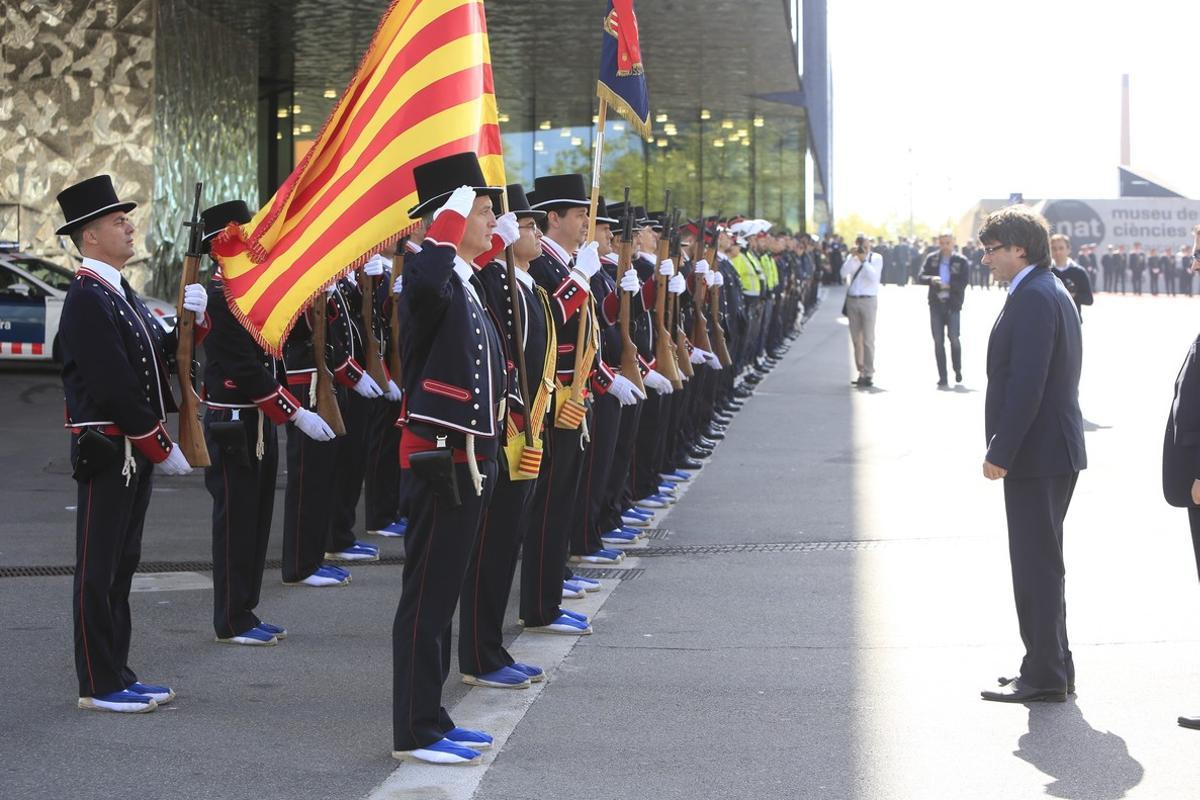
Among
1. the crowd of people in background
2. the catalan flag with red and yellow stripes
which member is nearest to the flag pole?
the catalan flag with red and yellow stripes

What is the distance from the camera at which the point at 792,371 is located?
24.1m

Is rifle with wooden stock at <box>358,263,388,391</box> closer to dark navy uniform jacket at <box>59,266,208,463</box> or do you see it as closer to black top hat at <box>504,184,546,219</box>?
black top hat at <box>504,184,546,219</box>

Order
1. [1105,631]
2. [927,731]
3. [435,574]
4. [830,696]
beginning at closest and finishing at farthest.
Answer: [435,574]
[927,731]
[830,696]
[1105,631]

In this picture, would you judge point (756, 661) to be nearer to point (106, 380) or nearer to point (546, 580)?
point (546, 580)

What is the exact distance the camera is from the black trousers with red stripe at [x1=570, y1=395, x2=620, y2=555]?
28.3 ft

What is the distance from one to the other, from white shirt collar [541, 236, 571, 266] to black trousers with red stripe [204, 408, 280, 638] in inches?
59.7

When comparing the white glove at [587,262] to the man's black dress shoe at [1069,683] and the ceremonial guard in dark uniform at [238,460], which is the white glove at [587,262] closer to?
the ceremonial guard in dark uniform at [238,460]

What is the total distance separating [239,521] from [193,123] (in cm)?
1972

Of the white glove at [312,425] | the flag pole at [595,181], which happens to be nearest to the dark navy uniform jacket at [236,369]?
the white glove at [312,425]

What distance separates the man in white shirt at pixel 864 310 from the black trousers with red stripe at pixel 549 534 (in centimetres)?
1424

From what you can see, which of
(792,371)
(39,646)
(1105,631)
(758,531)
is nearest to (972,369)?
(792,371)

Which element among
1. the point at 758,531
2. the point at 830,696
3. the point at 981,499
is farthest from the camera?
the point at 981,499

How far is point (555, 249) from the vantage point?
7555 mm

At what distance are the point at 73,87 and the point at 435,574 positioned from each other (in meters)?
20.3
